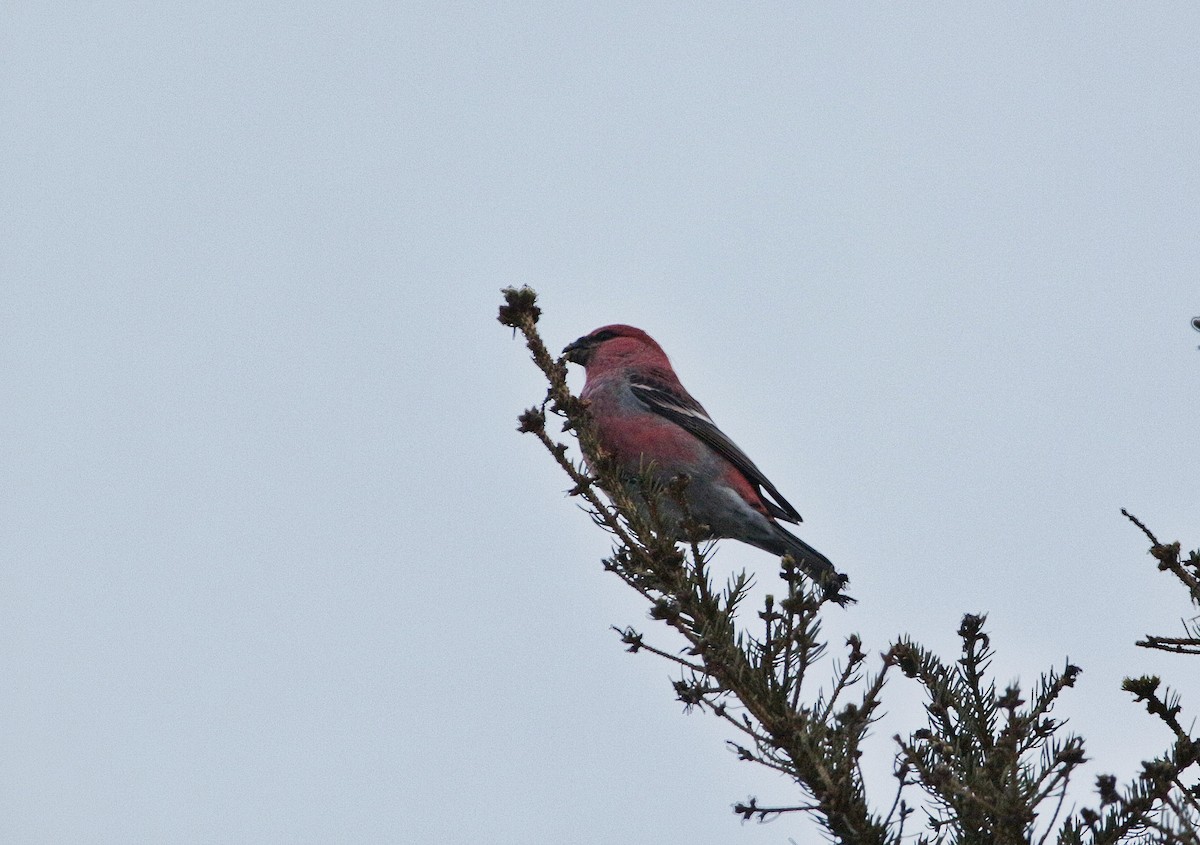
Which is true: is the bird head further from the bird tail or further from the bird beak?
the bird tail

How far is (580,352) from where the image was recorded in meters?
6.36

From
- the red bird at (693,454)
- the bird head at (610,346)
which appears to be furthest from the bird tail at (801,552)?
the bird head at (610,346)

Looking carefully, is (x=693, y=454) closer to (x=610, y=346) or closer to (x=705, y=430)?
(x=705, y=430)

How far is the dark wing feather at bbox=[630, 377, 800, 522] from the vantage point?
5520 mm

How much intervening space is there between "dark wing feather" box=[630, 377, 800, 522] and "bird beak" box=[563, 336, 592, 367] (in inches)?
23.6

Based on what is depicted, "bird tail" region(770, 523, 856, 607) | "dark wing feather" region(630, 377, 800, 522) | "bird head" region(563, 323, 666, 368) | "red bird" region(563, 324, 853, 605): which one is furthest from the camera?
"bird head" region(563, 323, 666, 368)

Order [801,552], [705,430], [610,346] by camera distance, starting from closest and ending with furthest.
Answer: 1. [801,552]
2. [705,430]
3. [610,346]

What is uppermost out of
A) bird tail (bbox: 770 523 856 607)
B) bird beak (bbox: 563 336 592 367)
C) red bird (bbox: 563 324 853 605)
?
bird beak (bbox: 563 336 592 367)

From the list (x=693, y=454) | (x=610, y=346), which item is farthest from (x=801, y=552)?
(x=610, y=346)

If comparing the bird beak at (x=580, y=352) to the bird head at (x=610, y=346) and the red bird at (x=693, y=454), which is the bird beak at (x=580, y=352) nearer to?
the bird head at (x=610, y=346)

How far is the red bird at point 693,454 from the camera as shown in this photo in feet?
17.6

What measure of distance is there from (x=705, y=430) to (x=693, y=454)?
7.7 inches

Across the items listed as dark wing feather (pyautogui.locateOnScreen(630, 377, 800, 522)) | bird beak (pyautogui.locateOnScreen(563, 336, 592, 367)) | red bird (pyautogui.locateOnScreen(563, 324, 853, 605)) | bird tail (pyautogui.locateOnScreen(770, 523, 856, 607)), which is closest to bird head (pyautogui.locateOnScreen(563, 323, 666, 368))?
bird beak (pyautogui.locateOnScreen(563, 336, 592, 367))

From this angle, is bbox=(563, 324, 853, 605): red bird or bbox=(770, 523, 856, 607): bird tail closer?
bbox=(770, 523, 856, 607): bird tail
